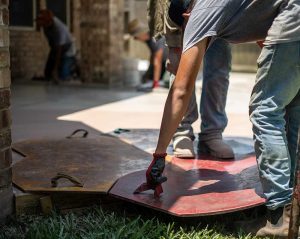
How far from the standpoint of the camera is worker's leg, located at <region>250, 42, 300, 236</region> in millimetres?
2635

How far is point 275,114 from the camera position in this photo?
2.67 meters

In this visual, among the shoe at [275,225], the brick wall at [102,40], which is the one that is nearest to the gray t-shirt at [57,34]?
the brick wall at [102,40]

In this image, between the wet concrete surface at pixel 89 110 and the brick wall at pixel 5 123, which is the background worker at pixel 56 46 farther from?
the brick wall at pixel 5 123

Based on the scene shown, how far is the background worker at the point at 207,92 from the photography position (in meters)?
3.69

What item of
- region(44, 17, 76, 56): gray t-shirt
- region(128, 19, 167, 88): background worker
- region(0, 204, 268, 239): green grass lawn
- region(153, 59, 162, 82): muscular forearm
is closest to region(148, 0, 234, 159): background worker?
region(0, 204, 268, 239): green grass lawn

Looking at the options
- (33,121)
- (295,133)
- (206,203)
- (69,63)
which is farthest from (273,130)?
(69,63)

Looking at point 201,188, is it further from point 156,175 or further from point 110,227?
point 110,227

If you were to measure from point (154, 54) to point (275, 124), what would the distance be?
7.81m

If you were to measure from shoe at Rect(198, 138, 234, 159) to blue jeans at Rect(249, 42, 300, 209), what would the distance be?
980 millimetres

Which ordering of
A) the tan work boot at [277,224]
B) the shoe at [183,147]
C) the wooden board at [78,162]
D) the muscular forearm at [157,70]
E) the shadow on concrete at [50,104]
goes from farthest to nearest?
the muscular forearm at [157,70] < the shadow on concrete at [50,104] < the shoe at [183,147] < the wooden board at [78,162] < the tan work boot at [277,224]

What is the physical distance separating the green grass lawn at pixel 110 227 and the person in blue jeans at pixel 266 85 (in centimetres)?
19

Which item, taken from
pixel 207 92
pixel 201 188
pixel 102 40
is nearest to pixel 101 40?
pixel 102 40

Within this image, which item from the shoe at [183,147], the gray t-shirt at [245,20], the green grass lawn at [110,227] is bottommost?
the green grass lawn at [110,227]

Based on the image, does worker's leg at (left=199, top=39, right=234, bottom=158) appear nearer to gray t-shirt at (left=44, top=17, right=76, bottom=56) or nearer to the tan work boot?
the tan work boot
